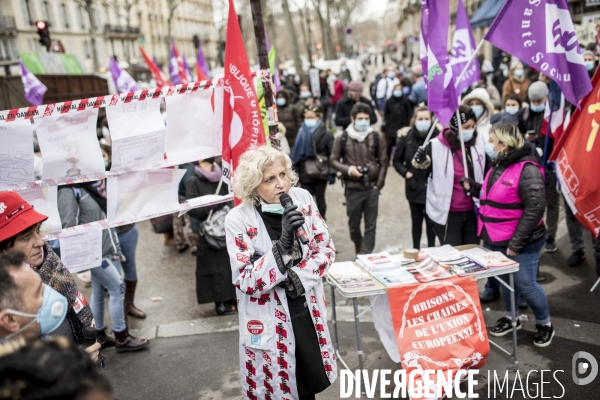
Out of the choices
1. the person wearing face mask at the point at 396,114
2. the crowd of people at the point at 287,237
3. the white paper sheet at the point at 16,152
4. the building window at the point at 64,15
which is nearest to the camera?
the crowd of people at the point at 287,237

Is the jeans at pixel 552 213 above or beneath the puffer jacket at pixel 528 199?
beneath

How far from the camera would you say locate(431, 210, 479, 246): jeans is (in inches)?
205

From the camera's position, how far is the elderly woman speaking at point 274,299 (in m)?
2.99

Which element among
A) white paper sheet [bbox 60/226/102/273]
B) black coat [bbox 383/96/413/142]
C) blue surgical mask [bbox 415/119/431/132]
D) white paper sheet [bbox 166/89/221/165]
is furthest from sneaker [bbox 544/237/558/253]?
black coat [bbox 383/96/413/142]

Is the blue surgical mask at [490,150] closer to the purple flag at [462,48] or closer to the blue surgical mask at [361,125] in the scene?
the purple flag at [462,48]

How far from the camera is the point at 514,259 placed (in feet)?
14.2

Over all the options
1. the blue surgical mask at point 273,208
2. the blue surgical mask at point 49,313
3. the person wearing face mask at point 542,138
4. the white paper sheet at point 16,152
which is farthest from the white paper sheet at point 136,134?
the person wearing face mask at point 542,138

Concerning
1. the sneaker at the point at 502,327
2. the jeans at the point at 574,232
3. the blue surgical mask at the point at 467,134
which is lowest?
the sneaker at the point at 502,327

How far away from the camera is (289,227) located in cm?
273

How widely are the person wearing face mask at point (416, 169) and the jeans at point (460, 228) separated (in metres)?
0.49

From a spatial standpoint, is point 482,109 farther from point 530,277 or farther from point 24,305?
point 24,305

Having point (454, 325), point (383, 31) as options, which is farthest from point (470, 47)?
point (383, 31)

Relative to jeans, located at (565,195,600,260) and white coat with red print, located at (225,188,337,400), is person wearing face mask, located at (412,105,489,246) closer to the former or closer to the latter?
jeans, located at (565,195,600,260)

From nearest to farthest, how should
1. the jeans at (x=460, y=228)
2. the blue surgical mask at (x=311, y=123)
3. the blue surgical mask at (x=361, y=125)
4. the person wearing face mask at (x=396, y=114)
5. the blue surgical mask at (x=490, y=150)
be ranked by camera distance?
the blue surgical mask at (x=490, y=150) < the jeans at (x=460, y=228) < the blue surgical mask at (x=361, y=125) < the blue surgical mask at (x=311, y=123) < the person wearing face mask at (x=396, y=114)
